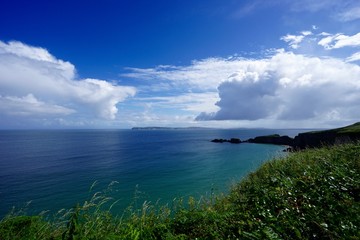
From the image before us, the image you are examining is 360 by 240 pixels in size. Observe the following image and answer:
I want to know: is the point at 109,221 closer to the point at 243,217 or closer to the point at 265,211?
the point at 243,217

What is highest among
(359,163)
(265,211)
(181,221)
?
(359,163)

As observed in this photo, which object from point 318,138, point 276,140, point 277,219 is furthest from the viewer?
point 276,140

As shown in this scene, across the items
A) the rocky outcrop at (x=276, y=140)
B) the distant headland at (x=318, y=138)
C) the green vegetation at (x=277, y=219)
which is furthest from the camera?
the rocky outcrop at (x=276, y=140)

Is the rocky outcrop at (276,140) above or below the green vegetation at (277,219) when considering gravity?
below

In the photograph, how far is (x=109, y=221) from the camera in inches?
256

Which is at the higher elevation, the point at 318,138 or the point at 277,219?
the point at 277,219

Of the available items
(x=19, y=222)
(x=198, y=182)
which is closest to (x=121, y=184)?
(x=198, y=182)

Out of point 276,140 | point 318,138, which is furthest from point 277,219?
point 276,140

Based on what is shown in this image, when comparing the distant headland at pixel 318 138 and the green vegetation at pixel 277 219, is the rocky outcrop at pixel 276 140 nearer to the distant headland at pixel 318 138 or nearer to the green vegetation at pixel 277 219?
the distant headland at pixel 318 138

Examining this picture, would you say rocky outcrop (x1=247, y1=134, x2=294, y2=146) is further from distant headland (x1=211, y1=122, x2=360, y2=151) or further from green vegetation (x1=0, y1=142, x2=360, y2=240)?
green vegetation (x1=0, y1=142, x2=360, y2=240)

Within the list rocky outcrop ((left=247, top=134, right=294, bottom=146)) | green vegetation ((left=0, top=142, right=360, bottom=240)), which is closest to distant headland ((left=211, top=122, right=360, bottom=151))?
rocky outcrop ((left=247, top=134, right=294, bottom=146))

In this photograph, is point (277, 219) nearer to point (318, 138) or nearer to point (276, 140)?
point (318, 138)

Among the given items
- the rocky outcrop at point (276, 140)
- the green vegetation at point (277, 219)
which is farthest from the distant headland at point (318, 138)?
the green vegetation at point (277, 219)

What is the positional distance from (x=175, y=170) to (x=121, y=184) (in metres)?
13.4
